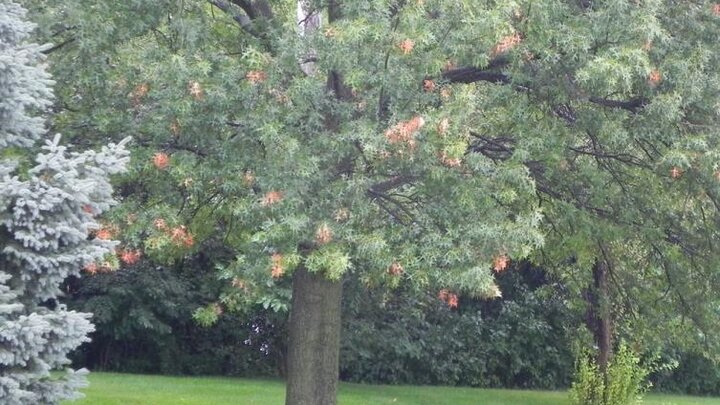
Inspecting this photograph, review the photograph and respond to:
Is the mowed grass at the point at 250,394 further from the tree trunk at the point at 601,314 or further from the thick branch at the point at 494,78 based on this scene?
the thick branch at the point at 494,78

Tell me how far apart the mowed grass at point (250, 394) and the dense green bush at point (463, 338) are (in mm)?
561

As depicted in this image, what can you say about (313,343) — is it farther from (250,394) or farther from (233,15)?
(250,394)

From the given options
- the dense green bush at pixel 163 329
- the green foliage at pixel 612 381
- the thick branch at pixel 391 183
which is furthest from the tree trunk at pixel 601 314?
the dense green bush at pixel 163 329

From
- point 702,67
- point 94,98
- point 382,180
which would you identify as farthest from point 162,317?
point 702,67

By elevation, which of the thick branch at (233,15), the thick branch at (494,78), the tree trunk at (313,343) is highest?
the thick branch at (233,15)

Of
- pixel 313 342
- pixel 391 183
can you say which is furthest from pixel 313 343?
pixel 391 183

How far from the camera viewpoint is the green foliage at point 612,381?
49.0ft

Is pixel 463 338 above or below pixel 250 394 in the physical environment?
above

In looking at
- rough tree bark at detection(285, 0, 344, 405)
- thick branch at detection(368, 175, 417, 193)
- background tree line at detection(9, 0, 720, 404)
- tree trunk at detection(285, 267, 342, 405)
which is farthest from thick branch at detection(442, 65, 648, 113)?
tree trunk at detection(285, 267, 342, 405)

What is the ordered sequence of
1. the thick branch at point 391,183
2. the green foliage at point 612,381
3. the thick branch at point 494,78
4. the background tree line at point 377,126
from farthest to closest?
the green foliage at point 612,381, the thick branch at point 494,78, the thick branch at point 391,183, the background tree line at point 377,126

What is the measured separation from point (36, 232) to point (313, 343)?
4572 millimetres

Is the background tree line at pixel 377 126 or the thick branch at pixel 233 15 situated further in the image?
the thick branch at pixel 233 15

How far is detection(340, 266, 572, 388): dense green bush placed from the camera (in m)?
19.2

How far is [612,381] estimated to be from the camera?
49.1 ft
